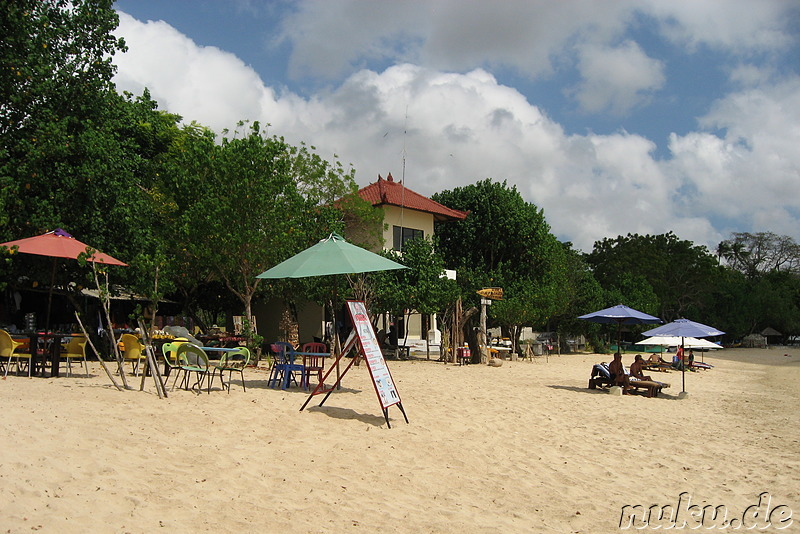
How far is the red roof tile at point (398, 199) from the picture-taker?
100 ft

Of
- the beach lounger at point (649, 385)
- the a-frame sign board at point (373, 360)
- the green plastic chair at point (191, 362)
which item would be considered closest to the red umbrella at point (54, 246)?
the green plastic chair at point (191, 362)

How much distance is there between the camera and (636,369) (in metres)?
16.2

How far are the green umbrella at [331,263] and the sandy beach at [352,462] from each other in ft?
6.70

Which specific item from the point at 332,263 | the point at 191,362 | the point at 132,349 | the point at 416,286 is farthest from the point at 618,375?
the point at 132,349

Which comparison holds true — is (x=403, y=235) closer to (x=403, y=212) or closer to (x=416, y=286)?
(x=403, y=212)

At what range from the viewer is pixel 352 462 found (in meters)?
7.25

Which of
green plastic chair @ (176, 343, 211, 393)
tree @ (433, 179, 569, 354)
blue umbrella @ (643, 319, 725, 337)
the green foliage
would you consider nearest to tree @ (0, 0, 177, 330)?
green plastic chair @ (176, 343, 211, 393)

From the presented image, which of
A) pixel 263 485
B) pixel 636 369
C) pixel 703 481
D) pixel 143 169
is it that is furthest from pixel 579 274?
pixel 263 485

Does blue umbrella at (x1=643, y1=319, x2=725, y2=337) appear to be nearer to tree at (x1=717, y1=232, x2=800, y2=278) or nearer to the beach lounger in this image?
the beach lounger

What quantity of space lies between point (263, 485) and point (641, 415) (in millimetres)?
8334

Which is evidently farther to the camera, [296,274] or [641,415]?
[641,415]

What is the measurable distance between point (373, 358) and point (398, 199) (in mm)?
22032

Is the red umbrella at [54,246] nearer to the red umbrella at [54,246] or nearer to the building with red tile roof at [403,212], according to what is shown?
the red umbrella at [54,246]

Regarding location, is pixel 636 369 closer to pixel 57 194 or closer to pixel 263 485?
pixel 263 485
